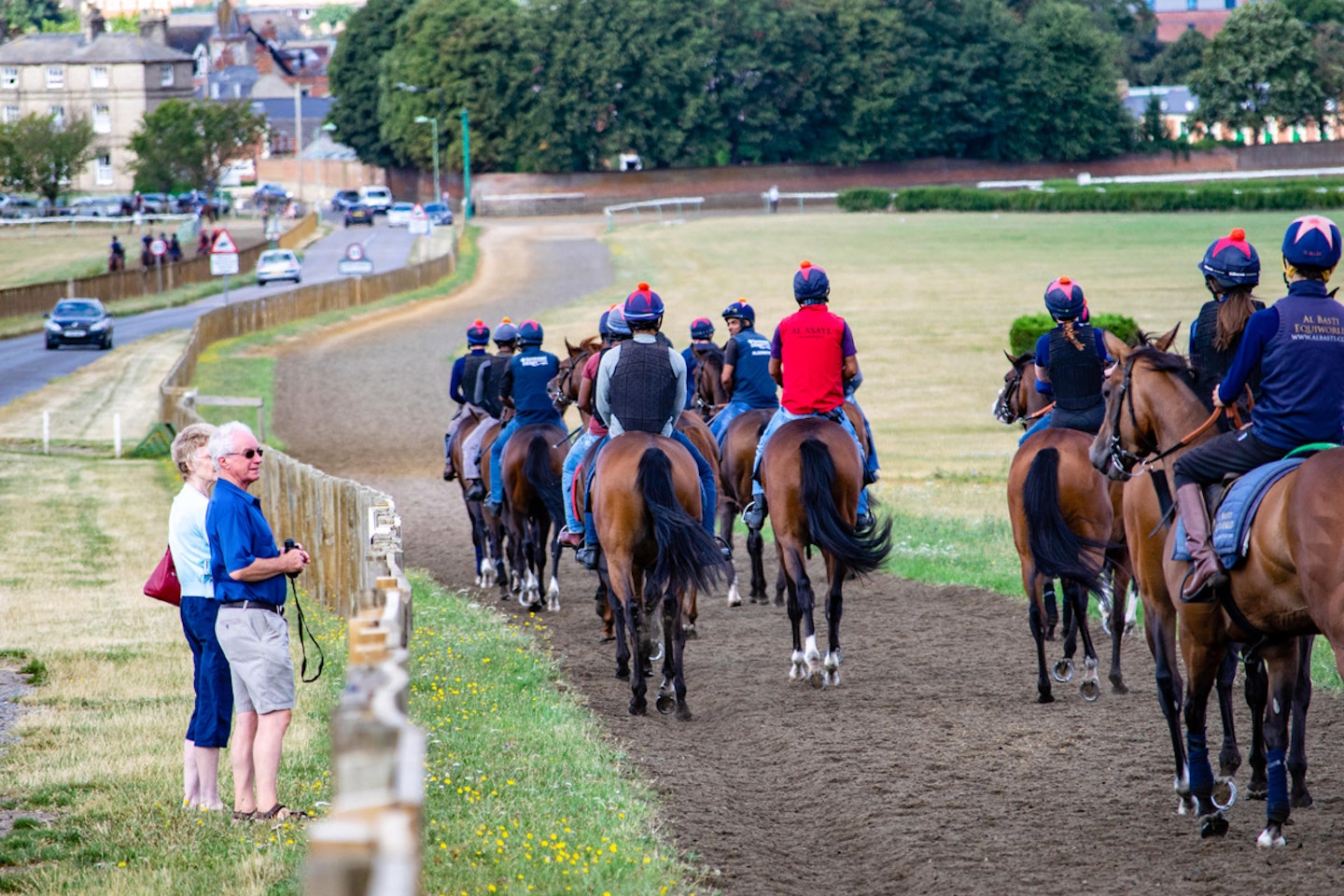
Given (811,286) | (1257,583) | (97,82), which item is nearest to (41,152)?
(97,82)

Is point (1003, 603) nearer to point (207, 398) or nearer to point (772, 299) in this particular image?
point (207, 398)

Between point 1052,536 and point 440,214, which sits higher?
point 440,214

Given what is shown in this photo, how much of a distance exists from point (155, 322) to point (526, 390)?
42516 millimetres

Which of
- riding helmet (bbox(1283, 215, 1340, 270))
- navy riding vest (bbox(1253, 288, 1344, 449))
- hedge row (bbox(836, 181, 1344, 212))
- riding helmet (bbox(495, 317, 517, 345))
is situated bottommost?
riding helmet (bbox(495, 317, 517, 345))

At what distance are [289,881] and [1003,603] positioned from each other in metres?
9.12

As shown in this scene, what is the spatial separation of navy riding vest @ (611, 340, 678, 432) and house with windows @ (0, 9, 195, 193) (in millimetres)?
122542

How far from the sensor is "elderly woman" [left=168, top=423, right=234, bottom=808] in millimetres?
7793

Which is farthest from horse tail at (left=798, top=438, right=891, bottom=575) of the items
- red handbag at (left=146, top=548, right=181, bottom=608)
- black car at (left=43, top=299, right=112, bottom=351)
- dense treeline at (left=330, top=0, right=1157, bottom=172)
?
dense treeline at (left=330, top=0, right=1157, bottom=172)

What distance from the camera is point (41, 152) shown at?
297ft

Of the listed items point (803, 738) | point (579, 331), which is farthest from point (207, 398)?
point (803, 738)

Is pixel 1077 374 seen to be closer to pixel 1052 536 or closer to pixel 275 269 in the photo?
pixel 1052 536

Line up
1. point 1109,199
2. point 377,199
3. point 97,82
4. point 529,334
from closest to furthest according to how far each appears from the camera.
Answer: point 529,334 → point 1109,199 → point 377,199 → point 97,82

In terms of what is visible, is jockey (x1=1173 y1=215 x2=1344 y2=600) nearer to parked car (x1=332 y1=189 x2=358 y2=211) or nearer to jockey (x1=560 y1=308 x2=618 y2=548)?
jockey (x1=560 y1=308 x2=618 y2=548)

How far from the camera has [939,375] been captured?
38219mm
